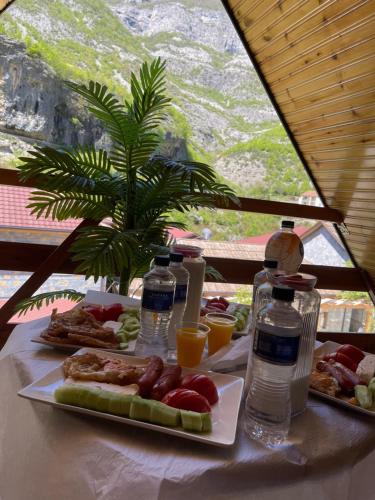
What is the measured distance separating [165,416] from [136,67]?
5.92m

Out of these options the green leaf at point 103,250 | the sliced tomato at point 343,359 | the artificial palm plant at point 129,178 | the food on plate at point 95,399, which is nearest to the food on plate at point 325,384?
the sliced tomato at point 343,359

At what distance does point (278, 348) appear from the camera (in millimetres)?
743

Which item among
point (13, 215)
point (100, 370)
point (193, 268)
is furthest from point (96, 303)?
point (13, 215)

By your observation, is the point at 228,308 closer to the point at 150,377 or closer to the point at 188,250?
the point at 188,250

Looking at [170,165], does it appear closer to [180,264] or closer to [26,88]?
[180,264]

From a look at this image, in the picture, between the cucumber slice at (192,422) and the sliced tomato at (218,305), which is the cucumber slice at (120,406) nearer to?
the cucumber slice at (192,422)

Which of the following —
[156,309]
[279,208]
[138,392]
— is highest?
[279,208]

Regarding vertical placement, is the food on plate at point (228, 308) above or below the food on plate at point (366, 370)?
above

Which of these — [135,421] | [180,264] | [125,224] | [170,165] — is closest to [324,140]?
[170,165]

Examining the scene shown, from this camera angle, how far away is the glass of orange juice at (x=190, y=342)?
103 cm

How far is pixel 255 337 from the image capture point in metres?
0.80

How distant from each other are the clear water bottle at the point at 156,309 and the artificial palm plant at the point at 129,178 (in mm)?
Result: 840

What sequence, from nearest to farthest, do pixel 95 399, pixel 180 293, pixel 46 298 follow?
pixel 95 399, pixel 180 293, pixel 46 298

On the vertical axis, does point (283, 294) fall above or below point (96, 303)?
above
